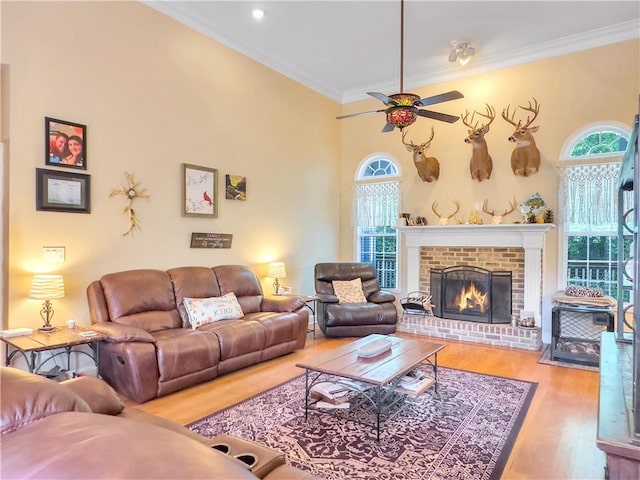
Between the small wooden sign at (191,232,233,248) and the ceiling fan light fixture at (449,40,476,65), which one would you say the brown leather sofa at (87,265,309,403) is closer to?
the small wooden sign at (191,232,233,248)

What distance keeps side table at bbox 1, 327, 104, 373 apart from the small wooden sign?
5.36 ft

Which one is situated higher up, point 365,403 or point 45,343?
point 45,343

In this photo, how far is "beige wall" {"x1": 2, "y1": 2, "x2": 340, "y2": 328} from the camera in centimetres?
351

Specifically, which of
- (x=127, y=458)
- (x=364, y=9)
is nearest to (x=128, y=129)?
(x=364, y=9)

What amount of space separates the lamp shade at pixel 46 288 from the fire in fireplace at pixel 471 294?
15.7 feet

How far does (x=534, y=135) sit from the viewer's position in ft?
18.0

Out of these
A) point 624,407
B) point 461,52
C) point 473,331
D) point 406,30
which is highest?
point 406,30

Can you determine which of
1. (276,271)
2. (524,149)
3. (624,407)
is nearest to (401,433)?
(624,407)

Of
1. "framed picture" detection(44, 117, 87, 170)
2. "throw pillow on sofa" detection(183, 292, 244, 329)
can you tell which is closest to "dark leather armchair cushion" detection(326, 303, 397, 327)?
"throw pillow on sofa" detection(183, 292, 244, 329)

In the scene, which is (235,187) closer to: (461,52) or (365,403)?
(365,403)

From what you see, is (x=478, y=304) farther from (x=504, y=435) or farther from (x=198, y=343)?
(x=198, y=343)

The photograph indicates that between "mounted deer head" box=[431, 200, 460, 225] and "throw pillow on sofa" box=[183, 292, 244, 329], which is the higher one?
"mounted deer head" box=[431, 200, 460, 225]

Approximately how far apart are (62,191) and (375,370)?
3.19 metres

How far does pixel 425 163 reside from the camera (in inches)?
241
